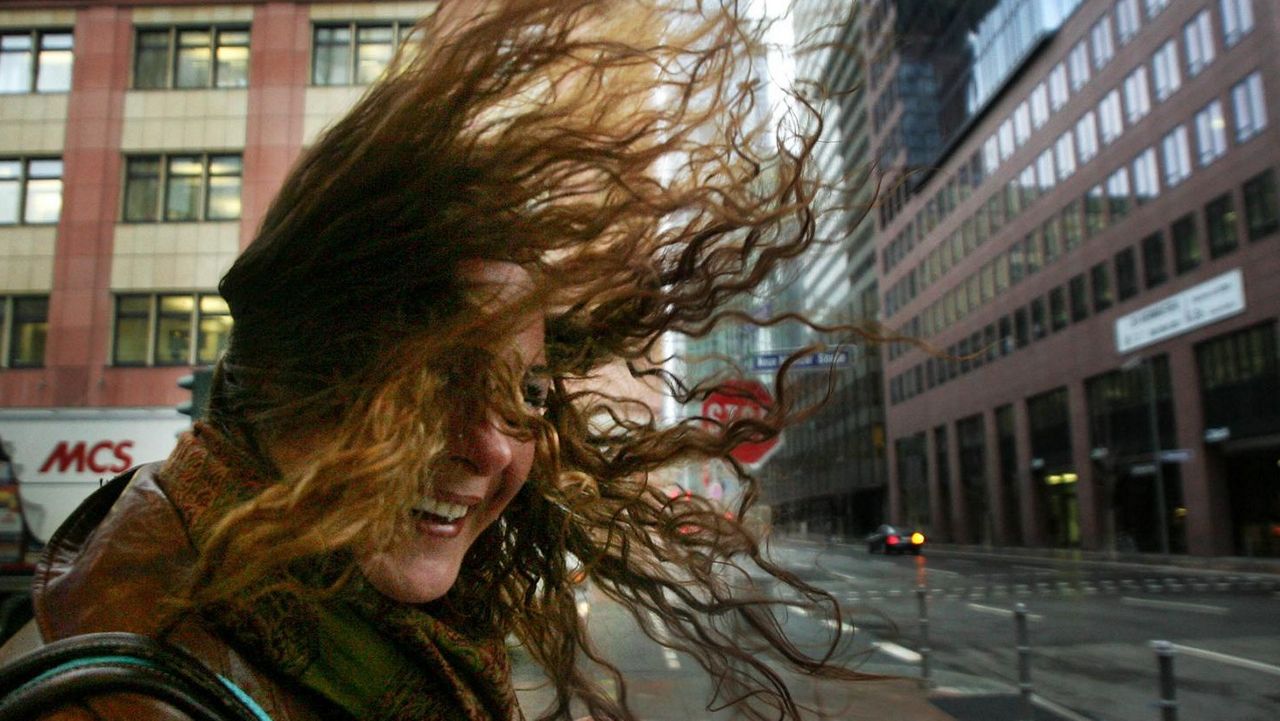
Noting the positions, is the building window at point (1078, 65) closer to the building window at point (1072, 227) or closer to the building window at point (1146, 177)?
the building window at point (1072, 227)

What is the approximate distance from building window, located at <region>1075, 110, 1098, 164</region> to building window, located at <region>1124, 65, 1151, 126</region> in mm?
2794

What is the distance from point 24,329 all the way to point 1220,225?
121 feet

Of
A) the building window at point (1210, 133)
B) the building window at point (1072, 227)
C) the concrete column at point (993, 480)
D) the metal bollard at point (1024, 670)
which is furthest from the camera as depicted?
the concrete column at point (993, 480)

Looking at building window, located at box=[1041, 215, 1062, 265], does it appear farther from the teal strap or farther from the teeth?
the teal strap

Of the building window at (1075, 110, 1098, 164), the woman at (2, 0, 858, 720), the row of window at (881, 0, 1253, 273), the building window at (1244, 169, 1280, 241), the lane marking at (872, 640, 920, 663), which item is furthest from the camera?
the building window at (1075, 110, 1098, 164)

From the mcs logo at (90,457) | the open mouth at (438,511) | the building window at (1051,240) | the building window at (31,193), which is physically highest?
the building window at (1051,240)

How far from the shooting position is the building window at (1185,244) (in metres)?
34.9

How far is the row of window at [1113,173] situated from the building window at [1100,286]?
1.87m

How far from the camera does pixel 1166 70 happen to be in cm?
3591

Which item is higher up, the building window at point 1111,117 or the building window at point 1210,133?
the building window at point 1111,117

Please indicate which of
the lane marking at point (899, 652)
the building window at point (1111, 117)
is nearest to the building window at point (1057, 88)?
the building window at point (1111, 117)

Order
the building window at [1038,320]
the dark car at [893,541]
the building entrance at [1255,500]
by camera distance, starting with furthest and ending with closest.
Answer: the building window at [1038,320], the dark car at [893,541], the building entrance at [1255,500]

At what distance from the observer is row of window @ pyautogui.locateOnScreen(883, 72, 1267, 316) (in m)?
31.7

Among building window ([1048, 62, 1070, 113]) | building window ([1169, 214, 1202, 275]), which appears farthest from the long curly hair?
building window ([1048, 62, 1070, 113])
